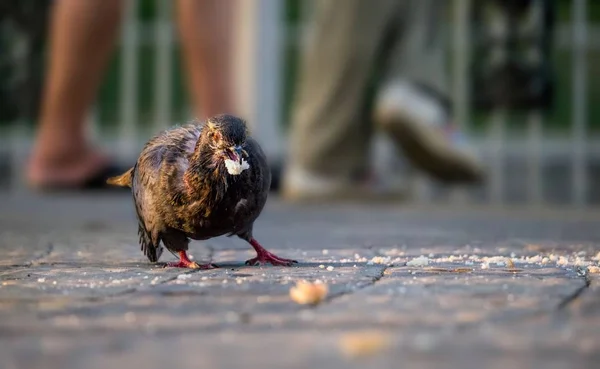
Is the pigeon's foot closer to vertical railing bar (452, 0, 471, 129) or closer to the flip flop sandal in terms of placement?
the flip flop sandal

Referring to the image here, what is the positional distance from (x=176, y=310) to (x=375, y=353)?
2.24ft

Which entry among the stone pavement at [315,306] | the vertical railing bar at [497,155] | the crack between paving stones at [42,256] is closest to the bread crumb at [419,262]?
the stone pavement at [315,306]

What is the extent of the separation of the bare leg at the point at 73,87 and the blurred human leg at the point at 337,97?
3.73 ft

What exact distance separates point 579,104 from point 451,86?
0.89m

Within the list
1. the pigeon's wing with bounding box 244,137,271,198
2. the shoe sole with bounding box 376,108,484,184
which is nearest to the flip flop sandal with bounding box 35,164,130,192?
the shoe sole with bounding box 376,108,484,184

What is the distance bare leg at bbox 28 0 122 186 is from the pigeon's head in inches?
150

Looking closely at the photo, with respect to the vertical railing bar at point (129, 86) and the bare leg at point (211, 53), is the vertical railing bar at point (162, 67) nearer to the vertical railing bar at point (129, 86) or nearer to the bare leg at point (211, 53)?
the vertical railing bar at point (129, 86)

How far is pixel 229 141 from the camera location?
11.4ft

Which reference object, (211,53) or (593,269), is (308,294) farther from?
(211,53)

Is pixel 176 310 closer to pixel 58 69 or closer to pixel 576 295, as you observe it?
pixel 576 295

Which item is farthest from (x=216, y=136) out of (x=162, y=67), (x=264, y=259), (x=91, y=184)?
(x=162, y=67)

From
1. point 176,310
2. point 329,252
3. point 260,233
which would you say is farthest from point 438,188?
point 176,310

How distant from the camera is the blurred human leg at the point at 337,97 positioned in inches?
287

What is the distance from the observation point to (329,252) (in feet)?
14.4
